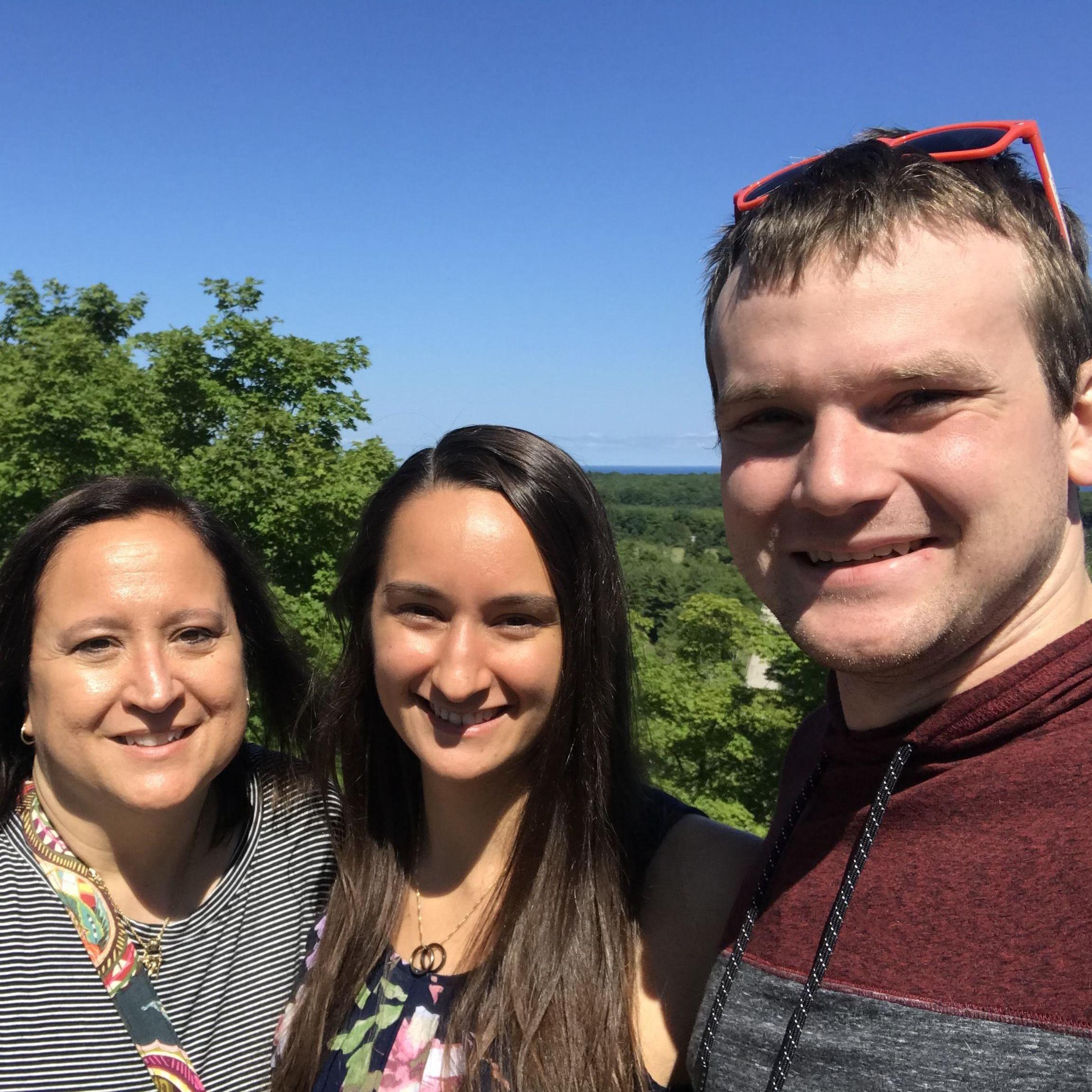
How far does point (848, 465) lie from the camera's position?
167 centimetres

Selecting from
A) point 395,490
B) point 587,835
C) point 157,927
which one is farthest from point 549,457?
point 157,927

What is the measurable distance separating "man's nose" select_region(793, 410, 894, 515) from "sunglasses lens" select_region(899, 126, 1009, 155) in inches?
21.2

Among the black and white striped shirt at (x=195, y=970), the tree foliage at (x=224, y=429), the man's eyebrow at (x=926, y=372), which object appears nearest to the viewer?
the man's eyebrow at (x=926, y=372)

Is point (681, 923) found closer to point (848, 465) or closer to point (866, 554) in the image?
point (866, 554)

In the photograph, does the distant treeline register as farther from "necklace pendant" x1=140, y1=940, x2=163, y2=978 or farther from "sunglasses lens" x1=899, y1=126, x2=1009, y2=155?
"sunglasses lens" x1=899, y1=126, x2=1009, y2=155

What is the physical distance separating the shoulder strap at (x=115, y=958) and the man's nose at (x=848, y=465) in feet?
7.50

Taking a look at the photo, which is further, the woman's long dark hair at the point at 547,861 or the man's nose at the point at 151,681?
the man's nose at the point at 151,681

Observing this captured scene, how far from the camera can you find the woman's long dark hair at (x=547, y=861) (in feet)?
7.77

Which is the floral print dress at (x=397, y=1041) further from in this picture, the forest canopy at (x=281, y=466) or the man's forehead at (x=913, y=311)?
the forest canopy at (x=281, y=466)

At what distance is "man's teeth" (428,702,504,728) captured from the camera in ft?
8.57

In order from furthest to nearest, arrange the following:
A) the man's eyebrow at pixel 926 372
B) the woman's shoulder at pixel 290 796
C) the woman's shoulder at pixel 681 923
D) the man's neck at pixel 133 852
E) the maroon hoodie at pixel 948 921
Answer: the woman's shoulder at pixel 290 796 < the man's neck at pixel 133 852 < the woman's shoulder at pixel 681 923 < the man's eyebrow at pixel 926 372 < the maroon hoodie at pixel 948 921

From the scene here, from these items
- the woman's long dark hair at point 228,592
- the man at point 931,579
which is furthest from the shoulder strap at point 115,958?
the man at point 931,579

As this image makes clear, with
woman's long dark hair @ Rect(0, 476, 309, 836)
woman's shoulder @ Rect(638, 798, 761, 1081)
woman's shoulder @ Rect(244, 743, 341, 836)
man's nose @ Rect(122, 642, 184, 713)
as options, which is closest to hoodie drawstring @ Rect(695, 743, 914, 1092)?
woman's shoulder @ Rect(638, 798, 761, 1081)

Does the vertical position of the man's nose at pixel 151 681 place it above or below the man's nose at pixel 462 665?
below
